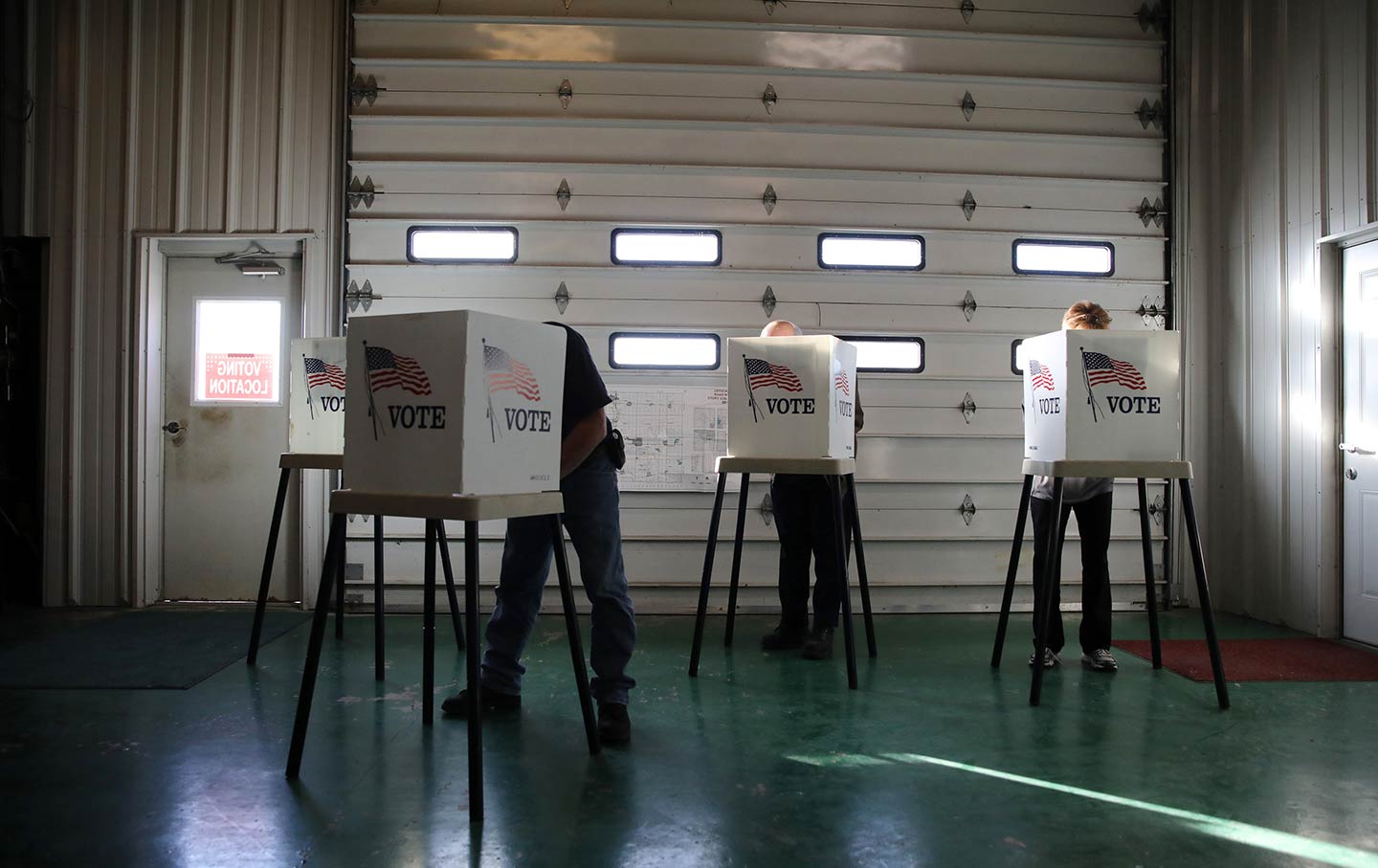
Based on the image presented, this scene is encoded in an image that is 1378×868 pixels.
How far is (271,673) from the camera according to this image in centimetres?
397

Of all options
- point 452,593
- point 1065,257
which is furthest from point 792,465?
point 1065,257

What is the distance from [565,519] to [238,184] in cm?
395

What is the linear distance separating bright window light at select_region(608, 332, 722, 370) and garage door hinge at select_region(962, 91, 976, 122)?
2.22m

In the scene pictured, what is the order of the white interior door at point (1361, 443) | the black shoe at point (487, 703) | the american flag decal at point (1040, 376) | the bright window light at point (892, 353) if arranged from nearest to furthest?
1. the black shoe at point (487, 703)
2. the american flag decal at point (1040, 376)
3. the white interior door at point (1361, 443)
4. the bright window light at point (892, 353)

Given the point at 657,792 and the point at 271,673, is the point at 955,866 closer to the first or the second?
the point at 657,792

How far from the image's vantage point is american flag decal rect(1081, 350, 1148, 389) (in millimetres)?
3547

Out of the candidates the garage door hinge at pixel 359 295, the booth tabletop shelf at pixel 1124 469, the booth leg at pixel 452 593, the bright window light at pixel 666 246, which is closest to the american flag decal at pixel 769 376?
the booth tabletop shelf at pixel 1124 469

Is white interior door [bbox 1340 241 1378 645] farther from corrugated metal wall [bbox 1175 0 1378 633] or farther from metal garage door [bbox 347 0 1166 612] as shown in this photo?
metal garage door [bbox 347 0 1166 612]

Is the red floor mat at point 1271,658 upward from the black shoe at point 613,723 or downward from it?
downward

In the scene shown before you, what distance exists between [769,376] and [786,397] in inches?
4.8

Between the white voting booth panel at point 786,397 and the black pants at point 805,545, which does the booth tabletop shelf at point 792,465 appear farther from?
the black pants at point 805,545

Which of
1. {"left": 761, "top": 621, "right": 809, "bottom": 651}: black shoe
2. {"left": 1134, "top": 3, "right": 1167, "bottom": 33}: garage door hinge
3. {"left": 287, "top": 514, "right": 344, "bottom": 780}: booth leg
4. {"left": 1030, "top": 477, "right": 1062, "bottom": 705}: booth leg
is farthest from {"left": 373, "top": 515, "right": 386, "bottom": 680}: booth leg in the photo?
{"left": 1134, "top": 3, "right": 1167, "bottom": 33}: garage door hinge

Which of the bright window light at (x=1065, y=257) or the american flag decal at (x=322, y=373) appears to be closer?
the american flag decal at (x=322, y=373)

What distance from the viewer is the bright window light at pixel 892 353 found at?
5547 mm
